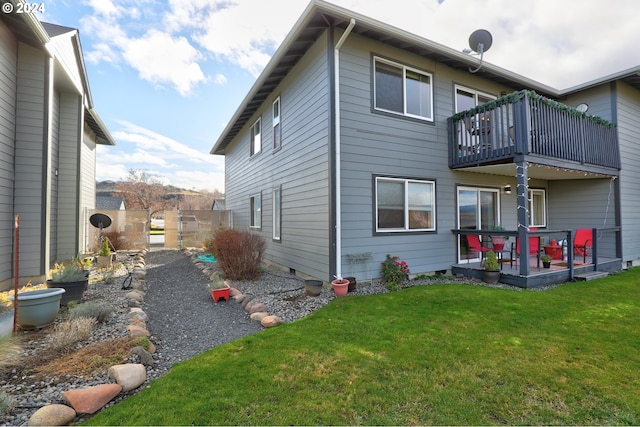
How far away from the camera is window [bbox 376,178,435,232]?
6762 mm

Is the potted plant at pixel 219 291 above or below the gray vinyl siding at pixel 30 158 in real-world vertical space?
below

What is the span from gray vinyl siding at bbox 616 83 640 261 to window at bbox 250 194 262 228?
11.2 m

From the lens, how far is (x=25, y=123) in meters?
6.28

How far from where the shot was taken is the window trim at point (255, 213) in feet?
36.0

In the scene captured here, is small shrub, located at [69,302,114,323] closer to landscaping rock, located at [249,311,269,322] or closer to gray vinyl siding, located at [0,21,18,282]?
landscaping rock, located at [249,311,269,322]

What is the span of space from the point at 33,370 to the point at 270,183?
24.2 feet

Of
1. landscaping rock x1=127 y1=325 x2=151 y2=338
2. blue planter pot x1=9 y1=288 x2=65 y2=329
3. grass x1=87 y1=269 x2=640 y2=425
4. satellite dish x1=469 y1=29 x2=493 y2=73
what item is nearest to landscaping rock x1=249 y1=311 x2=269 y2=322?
grass x1=87 y1=269 x2=640 y2=425

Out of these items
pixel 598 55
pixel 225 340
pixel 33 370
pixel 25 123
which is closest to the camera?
pixel 33 370

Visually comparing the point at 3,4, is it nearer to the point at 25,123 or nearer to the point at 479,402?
the point at 25,123

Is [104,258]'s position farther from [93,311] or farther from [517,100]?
[517,100]

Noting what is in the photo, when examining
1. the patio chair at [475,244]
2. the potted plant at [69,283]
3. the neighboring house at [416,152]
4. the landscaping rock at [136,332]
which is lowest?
the landscaping rock at [136,332]

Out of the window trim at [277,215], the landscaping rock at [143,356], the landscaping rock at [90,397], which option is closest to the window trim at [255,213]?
the window trim at [277,215]

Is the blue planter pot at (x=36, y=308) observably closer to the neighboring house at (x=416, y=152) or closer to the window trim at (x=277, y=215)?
A: the neighboring house at (x=416, y=152)

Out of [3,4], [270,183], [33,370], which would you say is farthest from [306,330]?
[3,4]
